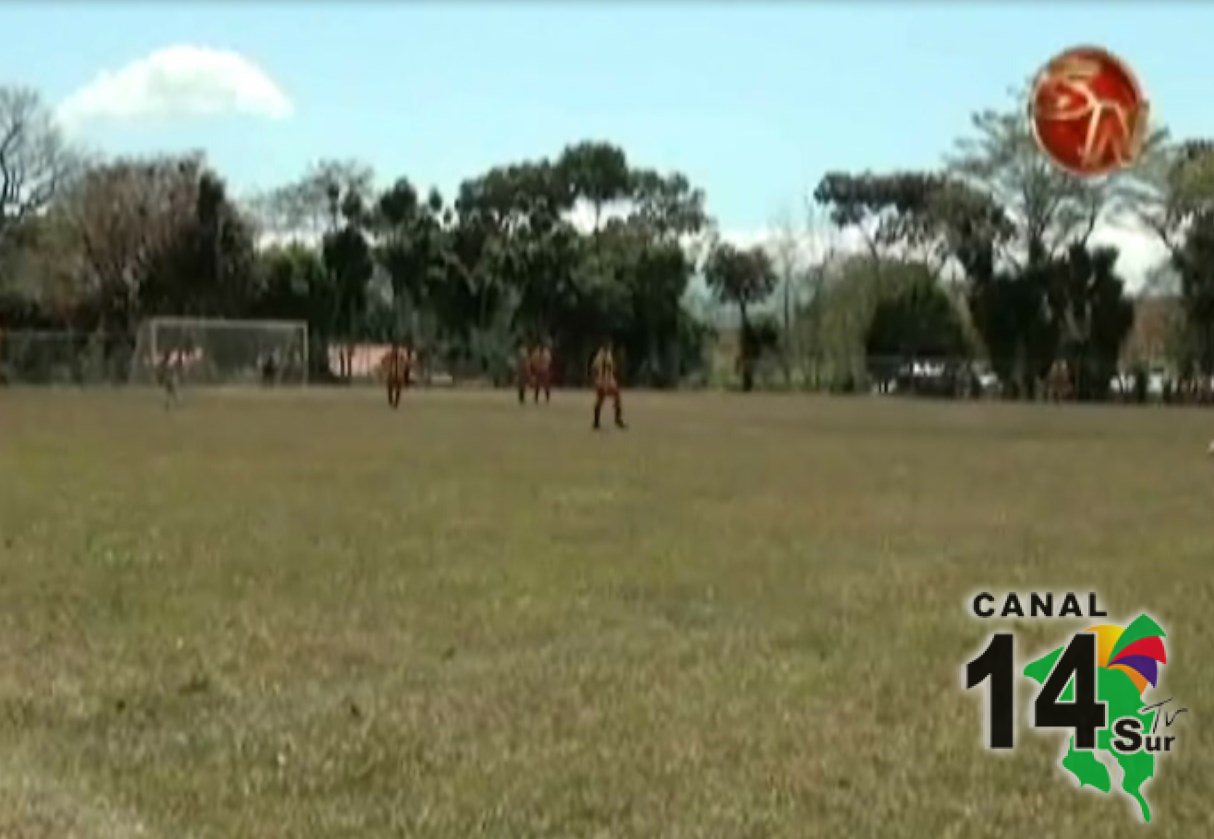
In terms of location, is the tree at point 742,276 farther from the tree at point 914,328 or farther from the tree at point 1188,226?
the tree at point 1188,226

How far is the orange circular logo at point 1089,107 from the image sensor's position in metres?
26.1

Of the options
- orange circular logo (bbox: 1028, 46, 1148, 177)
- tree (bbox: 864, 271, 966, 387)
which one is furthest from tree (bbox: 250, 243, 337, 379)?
orange circular logo (bbox: 1028, 46, 1148, 177)

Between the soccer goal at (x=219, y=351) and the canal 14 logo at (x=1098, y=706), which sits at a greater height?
the soccer goal at (x=219, y=351)

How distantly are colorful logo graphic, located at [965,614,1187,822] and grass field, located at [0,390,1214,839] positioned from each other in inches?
3.6

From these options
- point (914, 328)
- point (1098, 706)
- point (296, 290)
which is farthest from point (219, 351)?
point (1098, 706)

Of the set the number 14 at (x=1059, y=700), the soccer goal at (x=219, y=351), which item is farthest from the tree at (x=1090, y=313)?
the number 14 at (x=1059, y=700)

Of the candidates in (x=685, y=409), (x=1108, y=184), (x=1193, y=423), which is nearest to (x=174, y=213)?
(x=685, y=409)

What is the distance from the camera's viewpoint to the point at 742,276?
7662 cm

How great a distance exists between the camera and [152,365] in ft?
205

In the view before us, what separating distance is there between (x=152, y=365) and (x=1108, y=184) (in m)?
35.9

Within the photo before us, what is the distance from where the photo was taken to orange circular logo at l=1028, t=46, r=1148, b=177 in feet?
85.7

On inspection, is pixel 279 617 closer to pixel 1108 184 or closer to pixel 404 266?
pixel 1108 184

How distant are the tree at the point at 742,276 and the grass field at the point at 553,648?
57.0m

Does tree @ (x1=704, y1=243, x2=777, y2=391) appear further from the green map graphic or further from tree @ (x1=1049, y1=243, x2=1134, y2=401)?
the green map graphic
